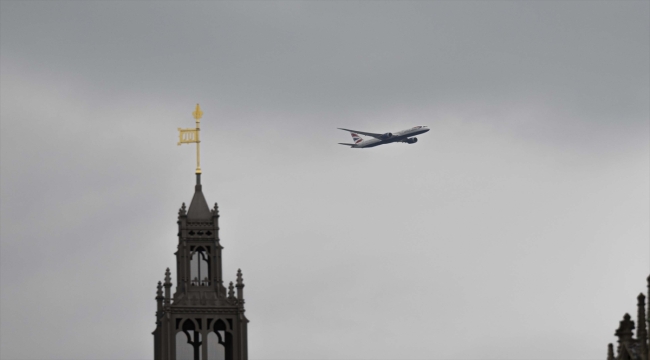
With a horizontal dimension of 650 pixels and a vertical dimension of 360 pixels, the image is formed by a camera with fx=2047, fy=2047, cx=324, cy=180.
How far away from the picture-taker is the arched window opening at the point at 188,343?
5012 inches

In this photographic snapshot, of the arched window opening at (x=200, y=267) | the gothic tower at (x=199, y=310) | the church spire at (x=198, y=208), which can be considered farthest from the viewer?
the church spire at (x=198, y=208)

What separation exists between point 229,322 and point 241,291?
2160 mm

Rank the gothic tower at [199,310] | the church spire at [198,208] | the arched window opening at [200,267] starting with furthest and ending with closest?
the church spire at [198,208] → the arched window opening at [200,267] → the gothic tower at [199,310]

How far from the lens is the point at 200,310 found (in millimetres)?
127688

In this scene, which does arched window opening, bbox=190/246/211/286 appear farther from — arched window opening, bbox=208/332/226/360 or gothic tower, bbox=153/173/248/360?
arched window opening, bbox=208/332/226/360

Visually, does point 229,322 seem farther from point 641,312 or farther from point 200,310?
point 641,312

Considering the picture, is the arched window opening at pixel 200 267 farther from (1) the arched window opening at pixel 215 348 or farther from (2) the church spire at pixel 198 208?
(1) the arched window opening at pixel 215 348

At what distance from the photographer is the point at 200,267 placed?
130500 millimetres

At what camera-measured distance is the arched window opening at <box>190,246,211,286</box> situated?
12962 centimetres

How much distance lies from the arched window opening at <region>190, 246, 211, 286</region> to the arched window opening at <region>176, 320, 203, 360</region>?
2.98 meters

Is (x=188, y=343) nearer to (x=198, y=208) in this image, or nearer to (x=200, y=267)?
(x=200, y=267)

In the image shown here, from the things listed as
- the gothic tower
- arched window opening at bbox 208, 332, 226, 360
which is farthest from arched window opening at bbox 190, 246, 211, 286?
arched window opening at bbox 208, 332, 226, 360

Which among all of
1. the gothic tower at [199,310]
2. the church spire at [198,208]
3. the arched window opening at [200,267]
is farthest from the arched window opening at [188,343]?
the church spire at [198,208]

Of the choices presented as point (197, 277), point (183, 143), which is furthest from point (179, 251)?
point (183, 143)
